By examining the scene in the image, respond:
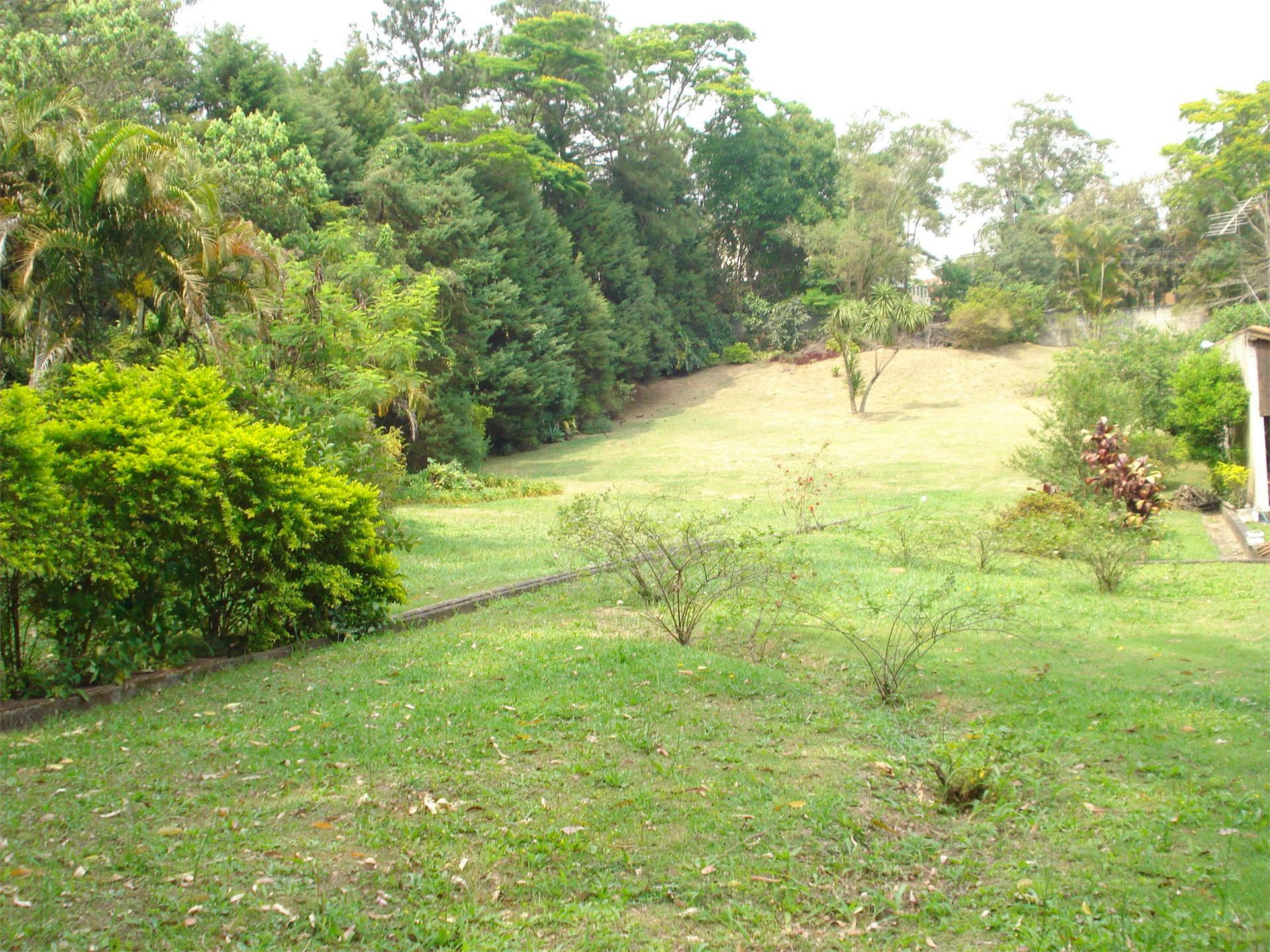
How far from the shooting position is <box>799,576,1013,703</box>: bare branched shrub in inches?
286

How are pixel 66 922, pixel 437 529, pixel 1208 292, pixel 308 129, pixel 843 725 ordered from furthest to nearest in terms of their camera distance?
pixel 1208 292
pixel 308 129
pixel 437 529
pixel 843 725
pixel 66 922

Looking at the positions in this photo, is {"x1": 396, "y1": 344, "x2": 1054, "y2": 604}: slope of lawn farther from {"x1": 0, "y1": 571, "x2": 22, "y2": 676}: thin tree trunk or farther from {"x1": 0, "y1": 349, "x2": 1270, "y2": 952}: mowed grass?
{"x1": 0, "y1": 571, "x2": 22, "y2": 676}: thin tree trunk

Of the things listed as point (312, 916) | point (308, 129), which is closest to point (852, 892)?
point (312, 916)

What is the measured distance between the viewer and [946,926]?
3803 mm

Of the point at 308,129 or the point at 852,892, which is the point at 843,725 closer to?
the point at 852,892

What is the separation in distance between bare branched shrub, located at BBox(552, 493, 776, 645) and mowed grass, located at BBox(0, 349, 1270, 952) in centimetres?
55

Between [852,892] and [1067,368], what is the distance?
17.9m

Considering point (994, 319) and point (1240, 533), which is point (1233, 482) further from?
point (994, 319)

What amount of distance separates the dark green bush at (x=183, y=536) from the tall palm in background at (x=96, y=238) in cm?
406

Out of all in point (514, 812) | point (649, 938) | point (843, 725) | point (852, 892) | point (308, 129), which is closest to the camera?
point (649, 938)

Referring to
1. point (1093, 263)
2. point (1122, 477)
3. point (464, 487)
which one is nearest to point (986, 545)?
point (1122, 477)

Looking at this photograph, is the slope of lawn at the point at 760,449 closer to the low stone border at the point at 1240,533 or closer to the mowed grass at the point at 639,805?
the mowed grass at the point at 639,805

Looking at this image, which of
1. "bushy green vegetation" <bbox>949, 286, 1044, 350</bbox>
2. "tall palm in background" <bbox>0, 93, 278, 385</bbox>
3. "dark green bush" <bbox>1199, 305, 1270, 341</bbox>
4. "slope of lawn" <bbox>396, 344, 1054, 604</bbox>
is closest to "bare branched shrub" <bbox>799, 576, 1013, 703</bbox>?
"slope of lawn" <bbox>396, 344, 1054, 604</bbox>

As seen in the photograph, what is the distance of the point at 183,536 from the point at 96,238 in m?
5.86
